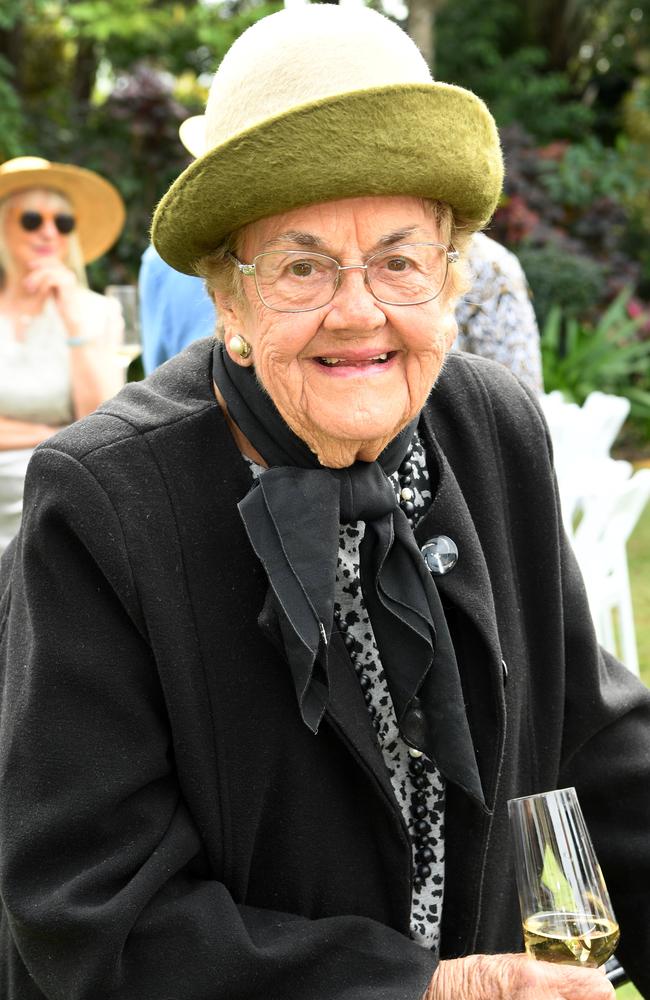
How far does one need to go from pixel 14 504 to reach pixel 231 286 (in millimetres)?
3164

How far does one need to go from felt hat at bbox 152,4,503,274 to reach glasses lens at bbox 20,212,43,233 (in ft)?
13.3

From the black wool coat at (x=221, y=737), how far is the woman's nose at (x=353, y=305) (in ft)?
0.88

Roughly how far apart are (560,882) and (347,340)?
0.76 metres

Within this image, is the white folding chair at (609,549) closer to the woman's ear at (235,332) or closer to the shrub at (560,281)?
the woman's ear at (235,332)

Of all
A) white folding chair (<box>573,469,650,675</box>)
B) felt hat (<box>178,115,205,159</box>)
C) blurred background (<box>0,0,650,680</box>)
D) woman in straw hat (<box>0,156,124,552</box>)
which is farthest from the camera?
blurred background (<box>0,0,650,680</box>)

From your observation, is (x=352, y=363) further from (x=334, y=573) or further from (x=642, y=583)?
(x=642, y=583)

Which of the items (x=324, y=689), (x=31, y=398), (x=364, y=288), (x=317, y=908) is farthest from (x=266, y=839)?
(x=31, y=398)

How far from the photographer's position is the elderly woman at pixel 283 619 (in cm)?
161

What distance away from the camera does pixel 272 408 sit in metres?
1.77

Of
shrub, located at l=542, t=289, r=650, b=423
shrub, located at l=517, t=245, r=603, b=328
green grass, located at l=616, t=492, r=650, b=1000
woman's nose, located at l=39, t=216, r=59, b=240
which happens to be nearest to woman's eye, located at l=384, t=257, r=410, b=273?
woman's nose, located at l=39, t=216, r=59, b=240

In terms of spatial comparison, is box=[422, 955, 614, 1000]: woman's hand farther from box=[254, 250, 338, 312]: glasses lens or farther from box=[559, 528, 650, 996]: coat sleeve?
box=[254, 250, 338, 312]: glasses lens

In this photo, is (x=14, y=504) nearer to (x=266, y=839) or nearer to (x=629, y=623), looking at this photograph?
(x=629, y=623)

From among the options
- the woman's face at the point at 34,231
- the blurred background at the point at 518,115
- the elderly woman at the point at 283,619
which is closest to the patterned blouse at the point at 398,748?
the elderly woman at the point at 283,619

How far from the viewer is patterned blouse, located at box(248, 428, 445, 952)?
1.83 meters
